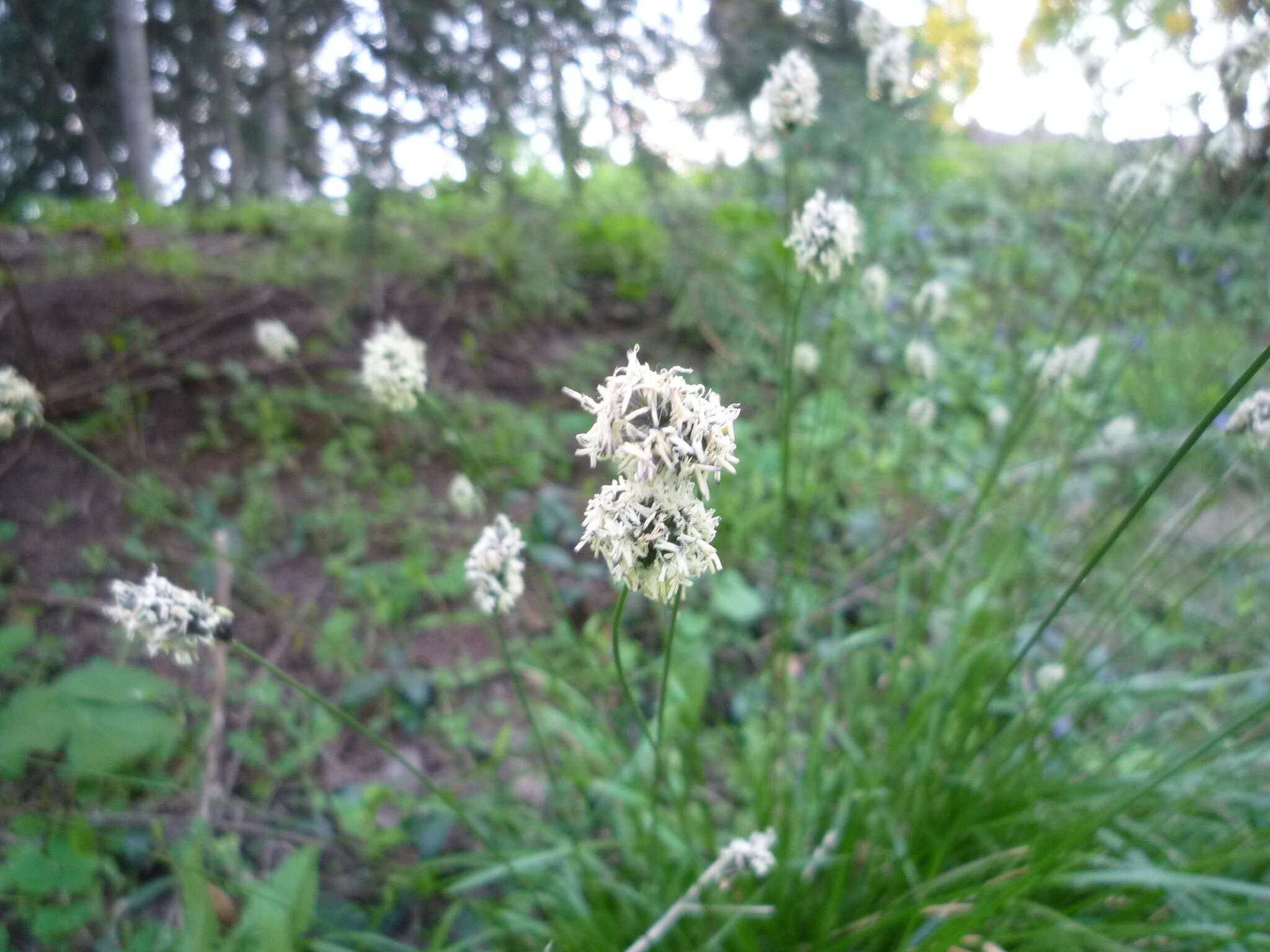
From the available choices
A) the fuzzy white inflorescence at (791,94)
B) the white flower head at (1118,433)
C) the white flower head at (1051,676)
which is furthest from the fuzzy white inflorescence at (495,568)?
the white flower head at (1118,433)

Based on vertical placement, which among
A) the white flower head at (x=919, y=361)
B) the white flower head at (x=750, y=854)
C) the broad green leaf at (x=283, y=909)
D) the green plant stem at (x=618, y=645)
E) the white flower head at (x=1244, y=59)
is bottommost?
the broad green leaf at (x=283, y=909)

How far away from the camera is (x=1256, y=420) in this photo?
1363 millimetres

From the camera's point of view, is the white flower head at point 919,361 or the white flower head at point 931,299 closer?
the white flower head at point 919,361

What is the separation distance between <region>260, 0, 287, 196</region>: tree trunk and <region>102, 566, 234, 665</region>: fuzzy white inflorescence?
242 centimetres

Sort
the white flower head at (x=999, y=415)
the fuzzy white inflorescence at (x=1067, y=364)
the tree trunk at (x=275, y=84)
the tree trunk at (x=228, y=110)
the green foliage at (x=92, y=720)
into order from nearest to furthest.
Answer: the green foliage at (x=92, y=720), the fuzzy white inflorescence at (x=1067, y=364), the tree trunk at (x=275, y=84), the white flower head at (x=999, y=415), the tree trunk at (x=228, y=110)

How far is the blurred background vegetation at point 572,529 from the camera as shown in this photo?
5.57 feet

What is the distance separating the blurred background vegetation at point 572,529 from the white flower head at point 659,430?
96 cm

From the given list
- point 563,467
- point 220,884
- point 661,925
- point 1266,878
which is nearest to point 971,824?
point 1266,878

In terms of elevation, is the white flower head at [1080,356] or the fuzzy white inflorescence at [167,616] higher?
the white flower head at [1080,356]

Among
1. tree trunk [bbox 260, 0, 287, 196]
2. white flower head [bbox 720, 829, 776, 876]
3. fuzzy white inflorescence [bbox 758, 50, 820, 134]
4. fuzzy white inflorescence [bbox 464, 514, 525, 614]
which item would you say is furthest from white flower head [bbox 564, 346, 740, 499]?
tree trunk [bbox 260, 0, 287, 196]

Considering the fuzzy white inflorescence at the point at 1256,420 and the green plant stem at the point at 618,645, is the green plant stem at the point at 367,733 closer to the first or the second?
the green plant stem at the point at 618,645

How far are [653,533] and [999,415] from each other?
9.54 feet

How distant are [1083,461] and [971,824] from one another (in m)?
2.47

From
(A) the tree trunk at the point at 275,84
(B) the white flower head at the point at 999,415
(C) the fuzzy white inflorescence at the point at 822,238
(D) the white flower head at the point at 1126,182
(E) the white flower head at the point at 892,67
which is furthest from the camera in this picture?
(B) the white flower head at the point at 999,415
